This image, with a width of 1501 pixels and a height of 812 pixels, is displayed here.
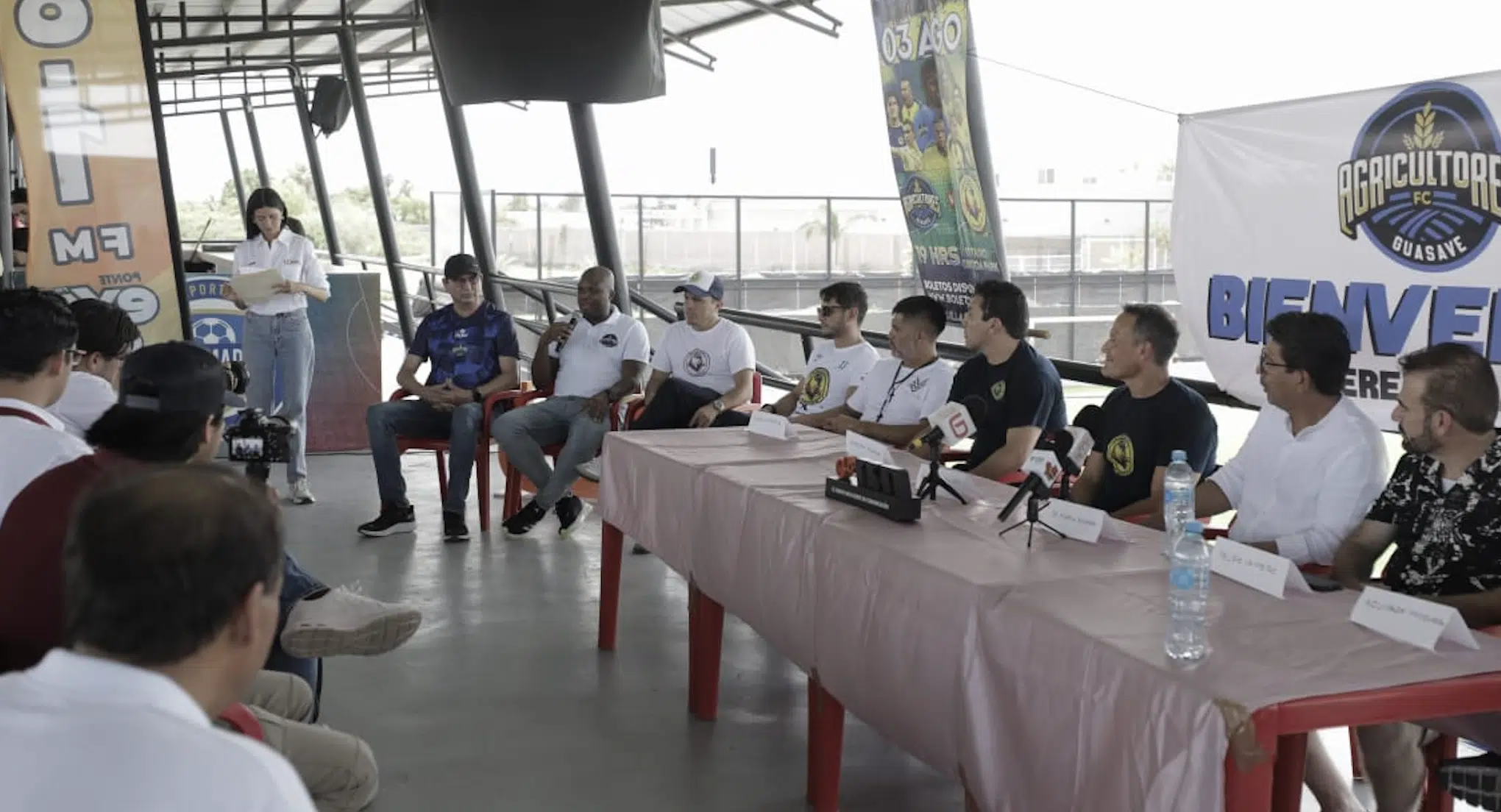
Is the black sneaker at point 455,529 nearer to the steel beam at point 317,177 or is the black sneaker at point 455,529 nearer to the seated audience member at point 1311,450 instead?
the seated audience member at point 1311,450

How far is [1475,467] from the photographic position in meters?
2.45

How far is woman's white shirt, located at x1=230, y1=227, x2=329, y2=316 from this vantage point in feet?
20.2

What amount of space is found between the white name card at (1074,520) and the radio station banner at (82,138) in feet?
10.6

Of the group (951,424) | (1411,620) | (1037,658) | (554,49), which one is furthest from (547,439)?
(1411,620)

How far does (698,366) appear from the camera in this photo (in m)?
5.34

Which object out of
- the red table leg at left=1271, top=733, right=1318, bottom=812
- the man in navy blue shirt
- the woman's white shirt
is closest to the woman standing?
the woman's white shirt

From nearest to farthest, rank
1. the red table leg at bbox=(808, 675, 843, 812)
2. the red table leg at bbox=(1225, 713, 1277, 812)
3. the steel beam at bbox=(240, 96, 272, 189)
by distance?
the red table leg at bbox=(1225, 713, 1277, 812) → the red table leg at bbox=(808, 675, 843, 812) → the steel beam at bbox=(240, 96, 272, 189)

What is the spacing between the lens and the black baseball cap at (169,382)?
86.4 inches

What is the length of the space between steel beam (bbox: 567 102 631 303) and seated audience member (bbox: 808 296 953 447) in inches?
111

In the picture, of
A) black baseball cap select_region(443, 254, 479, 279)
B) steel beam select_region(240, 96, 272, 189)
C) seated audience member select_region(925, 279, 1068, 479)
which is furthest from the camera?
steel beam select_region(240, 96, 272, 189)

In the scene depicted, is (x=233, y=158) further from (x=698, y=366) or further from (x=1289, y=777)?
(x=1289, y=777)

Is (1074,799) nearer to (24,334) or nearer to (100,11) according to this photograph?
(24,334)

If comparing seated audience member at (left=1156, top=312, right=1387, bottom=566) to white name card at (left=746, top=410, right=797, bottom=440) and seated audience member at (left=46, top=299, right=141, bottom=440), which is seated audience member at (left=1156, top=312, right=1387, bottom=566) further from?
seated audience member at (left=46, top=299, right=141, bottom=440)

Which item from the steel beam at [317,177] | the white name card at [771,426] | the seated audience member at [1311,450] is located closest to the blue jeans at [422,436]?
the white name card at [771,426]
